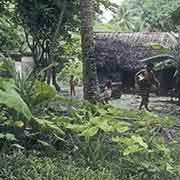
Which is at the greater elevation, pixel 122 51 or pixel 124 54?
pixel 122 51

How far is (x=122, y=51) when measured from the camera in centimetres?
2242

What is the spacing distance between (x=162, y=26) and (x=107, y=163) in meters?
28.3

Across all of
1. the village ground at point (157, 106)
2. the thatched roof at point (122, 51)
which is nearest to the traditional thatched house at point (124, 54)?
the thatched roof at point (122, 51)

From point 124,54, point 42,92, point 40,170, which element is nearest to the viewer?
point 40,170

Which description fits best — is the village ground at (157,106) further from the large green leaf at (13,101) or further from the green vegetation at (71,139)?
the large green leaf at (13,101)

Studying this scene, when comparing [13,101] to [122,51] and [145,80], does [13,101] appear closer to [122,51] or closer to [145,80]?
[145,80]

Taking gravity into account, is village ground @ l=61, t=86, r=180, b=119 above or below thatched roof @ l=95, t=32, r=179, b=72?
below

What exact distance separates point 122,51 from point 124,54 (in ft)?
0.63

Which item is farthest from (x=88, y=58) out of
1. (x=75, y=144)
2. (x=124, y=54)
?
(x=124, y=54)

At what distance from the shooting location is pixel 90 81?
8.36 m

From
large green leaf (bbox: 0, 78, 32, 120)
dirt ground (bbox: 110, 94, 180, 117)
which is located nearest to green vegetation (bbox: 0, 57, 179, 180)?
large green leaf (bbox: 0, 78, 32, 120)

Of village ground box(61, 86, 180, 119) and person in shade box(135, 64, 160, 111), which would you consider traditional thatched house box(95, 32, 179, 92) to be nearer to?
village ground box(61, 86, 180, 119)

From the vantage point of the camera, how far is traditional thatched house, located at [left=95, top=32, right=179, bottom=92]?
2219 centimetres

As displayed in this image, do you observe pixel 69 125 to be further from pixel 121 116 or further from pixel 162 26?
pixel 162 26
